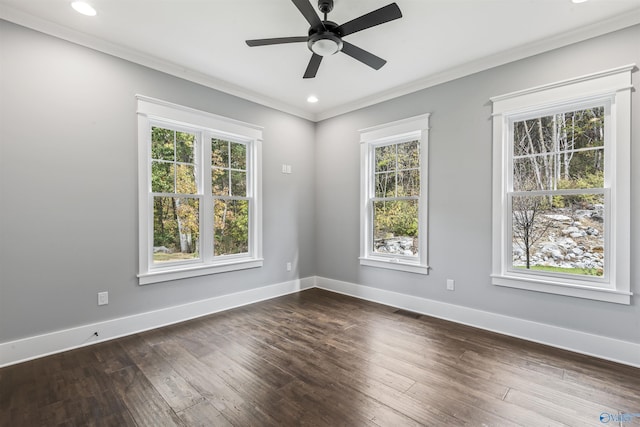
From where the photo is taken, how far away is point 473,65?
3.28m

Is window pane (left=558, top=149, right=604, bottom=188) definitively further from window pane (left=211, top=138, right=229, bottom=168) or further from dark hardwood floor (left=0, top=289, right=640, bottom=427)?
window pane (left=211, top=138, right=229, bottom=168)

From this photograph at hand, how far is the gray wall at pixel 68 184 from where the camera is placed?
8.18ft

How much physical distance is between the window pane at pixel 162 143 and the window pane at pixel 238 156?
80 cm

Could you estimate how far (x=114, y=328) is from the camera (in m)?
2.97

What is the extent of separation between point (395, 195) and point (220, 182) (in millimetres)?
2426

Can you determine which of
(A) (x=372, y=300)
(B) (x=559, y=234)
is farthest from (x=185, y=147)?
(B) (x=559, y=234)

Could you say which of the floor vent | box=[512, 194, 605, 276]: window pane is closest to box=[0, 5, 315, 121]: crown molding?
the floor vent

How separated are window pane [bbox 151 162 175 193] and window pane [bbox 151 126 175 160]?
A: 94mm

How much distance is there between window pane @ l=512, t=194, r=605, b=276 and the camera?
2725mm

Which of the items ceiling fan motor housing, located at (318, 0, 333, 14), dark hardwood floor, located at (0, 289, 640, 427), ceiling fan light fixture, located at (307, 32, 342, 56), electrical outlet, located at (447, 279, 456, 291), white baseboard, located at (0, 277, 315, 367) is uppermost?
ceiling fan motor housing, located at (318, 0, 333, 14)

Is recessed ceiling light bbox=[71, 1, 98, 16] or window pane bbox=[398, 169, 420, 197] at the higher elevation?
recessed ceiling light bbox=[71, 1, 98, 16]

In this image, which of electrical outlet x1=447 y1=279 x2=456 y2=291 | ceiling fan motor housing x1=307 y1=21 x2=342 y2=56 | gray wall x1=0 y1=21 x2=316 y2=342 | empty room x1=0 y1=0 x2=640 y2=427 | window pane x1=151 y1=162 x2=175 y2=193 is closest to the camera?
empty room x1=0 y1=0 x2=640 y2=427

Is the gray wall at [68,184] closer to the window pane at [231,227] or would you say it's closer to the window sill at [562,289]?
the window pane at [231,227]

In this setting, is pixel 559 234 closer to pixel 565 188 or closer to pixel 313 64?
pixel 565 188
